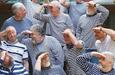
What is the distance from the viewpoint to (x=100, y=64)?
3959 mm

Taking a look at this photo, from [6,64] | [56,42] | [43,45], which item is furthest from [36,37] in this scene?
[6,64]

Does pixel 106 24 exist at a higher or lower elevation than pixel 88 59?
lower

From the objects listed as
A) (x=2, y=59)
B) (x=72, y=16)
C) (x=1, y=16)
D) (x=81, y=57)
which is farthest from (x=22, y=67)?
(x=1, y=16)

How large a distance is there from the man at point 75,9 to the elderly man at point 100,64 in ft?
4.82

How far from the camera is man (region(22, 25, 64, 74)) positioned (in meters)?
4.58

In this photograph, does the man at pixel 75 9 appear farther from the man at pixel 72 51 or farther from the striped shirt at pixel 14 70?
the striped shirt at pixel 14 70

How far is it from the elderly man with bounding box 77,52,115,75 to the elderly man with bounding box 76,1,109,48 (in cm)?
99

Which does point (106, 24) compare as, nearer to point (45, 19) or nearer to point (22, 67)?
point (45, 19)

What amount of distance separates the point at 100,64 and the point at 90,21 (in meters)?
1.35

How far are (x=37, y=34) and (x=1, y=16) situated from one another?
7.90ft

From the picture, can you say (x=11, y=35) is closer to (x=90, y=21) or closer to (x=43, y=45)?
(x=43, y=45)

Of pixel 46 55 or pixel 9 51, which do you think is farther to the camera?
pixel 9 51

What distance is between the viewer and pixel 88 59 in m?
4.20

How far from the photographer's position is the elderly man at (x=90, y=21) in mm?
5160
